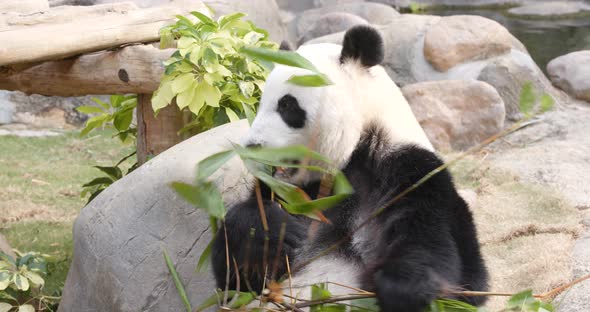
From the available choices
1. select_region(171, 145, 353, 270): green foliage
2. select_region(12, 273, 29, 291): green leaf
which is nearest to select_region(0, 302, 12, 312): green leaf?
select_region(12, 273, 29, 291): green leaf

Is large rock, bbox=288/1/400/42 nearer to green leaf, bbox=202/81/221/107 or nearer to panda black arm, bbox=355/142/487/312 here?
green leaf, bbox=202/81/221/107

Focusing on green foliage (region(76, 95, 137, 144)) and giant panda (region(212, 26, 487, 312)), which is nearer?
giant panda (region(212, 26, 487, 312))

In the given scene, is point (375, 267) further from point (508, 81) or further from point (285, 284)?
point (508, 81)

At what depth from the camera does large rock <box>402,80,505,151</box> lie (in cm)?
601

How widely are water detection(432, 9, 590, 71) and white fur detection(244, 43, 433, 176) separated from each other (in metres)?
6.33

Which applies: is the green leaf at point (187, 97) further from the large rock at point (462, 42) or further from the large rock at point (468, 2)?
the large rock at point (468, 2)

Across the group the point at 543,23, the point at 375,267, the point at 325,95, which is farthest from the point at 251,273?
the point at 543,23

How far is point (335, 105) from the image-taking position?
7.50 feet

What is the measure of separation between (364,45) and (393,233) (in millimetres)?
616

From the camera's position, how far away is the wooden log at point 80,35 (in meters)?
3.18

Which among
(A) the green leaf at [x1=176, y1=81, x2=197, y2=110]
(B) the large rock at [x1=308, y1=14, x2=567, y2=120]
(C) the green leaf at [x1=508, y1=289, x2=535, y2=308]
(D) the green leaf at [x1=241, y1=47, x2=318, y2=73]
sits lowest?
(B) the large rock at [x1=308, y1=14, x2=567, y2=120]

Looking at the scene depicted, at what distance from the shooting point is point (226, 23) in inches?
134

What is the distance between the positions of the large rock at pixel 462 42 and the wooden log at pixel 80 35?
148 inches

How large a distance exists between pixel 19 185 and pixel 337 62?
11.8 feet
